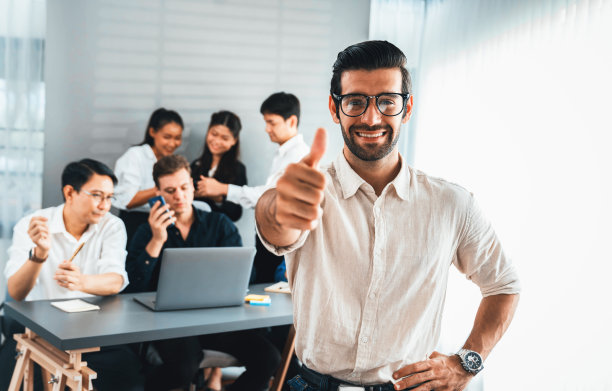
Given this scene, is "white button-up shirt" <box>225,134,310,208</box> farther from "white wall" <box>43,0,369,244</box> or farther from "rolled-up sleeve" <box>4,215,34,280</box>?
"rolled-up sleeve" <box>4,215,34,280</box>

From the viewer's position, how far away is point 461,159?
420cm

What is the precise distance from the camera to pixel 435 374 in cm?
130

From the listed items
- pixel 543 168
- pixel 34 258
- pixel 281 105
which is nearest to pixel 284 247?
pixel 34 258

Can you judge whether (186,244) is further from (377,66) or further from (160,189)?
(377,66)

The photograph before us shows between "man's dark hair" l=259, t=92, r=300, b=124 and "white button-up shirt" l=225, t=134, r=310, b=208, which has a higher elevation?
"man's dark hair" l=259, t=92, r=300, b=124

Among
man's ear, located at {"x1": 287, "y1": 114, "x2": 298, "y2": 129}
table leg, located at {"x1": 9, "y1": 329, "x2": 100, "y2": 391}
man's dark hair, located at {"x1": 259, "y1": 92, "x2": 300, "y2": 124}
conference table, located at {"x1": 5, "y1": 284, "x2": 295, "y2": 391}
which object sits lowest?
table leg, located at {"x1": 9, "y1": 329, "x2": 100, "y2": 391}

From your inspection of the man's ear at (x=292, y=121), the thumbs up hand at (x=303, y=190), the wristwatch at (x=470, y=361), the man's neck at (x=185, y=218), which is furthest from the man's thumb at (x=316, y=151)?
the man's ear at (x=292, y=121)

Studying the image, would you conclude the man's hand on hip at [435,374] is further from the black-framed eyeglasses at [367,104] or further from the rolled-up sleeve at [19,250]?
the rolled-up sleeve at [19,250]

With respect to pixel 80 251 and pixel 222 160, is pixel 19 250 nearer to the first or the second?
pixel 80 251

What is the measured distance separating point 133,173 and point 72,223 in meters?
1.24

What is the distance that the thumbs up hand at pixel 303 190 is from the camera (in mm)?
907

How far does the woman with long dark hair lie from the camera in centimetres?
421

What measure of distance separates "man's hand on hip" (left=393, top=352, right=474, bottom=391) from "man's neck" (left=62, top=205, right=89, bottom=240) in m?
2.07

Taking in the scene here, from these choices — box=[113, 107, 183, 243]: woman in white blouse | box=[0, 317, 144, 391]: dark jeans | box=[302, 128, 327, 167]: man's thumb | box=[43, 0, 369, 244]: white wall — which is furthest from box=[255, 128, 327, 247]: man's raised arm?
box=[43, 0, 369, 244]: white wall
